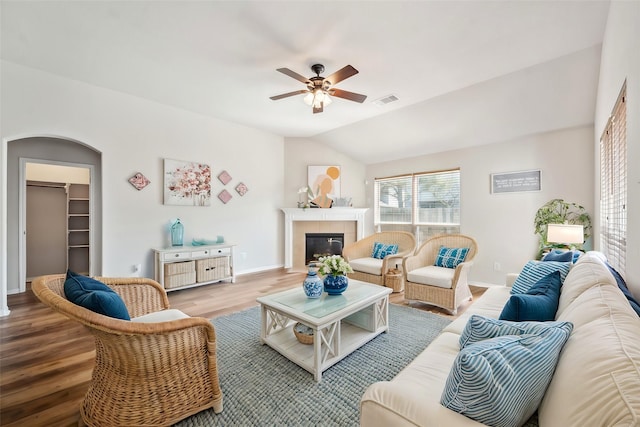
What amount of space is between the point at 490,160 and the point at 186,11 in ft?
14.0

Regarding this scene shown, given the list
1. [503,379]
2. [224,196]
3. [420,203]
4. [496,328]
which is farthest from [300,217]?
[503,379]

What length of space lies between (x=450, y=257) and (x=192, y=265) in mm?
3635

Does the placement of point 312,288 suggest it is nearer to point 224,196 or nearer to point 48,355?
point 48,355

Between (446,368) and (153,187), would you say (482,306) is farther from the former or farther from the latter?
(153,187)

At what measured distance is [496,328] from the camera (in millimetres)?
1081

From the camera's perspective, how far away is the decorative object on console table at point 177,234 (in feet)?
13.2

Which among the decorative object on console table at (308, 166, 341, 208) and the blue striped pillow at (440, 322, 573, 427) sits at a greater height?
the decorative object on console table at (308, 166, 341, 208)

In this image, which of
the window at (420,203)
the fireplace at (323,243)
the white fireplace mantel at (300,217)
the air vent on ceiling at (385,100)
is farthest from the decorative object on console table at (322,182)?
the air vent on ceiling at (385,100)

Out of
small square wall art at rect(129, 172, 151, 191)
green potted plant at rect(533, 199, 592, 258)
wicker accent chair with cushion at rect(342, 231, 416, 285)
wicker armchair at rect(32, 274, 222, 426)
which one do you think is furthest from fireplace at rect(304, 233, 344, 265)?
wicker armchair at rect(32, 274, 222, 426)

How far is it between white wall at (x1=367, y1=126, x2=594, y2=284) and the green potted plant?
9cm

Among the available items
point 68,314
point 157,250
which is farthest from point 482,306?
point 157,250

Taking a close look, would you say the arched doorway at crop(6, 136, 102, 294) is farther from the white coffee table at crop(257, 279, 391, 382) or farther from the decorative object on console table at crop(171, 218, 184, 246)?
the white coffee table at crop(257, 279, 391, 382)

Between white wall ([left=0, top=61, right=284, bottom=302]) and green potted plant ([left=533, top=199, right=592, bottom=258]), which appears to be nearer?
white wall ([left=0, top=61, right=284, bottom=302])

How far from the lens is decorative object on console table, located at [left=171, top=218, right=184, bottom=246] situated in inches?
159
